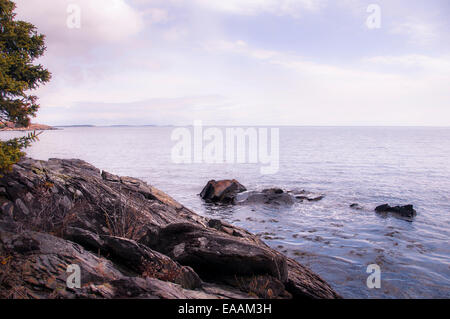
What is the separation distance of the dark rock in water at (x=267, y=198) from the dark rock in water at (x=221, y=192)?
3.27 feet

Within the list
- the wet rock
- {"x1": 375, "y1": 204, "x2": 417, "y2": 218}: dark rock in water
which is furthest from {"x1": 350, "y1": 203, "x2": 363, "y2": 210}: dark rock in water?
the wet rock

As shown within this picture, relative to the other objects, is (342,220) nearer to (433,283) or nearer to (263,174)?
(433,283)

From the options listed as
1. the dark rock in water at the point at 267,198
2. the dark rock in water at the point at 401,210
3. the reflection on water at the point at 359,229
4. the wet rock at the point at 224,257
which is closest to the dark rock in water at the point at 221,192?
the dark rock in water at the point at 267,198

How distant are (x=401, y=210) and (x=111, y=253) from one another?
74.2 feet

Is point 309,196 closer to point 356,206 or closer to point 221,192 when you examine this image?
point 356,206

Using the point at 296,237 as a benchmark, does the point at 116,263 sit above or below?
above

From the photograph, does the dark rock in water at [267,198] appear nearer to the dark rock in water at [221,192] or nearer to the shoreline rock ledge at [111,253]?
the dark rock in water at [221,192]

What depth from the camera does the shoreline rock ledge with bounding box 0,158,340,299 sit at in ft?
20.8

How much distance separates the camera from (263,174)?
47.0 meters

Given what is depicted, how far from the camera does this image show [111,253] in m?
8.22

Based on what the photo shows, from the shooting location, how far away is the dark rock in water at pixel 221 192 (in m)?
29.2

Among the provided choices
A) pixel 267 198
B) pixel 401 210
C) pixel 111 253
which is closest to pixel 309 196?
pixel 267 198

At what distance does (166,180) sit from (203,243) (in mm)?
34446
